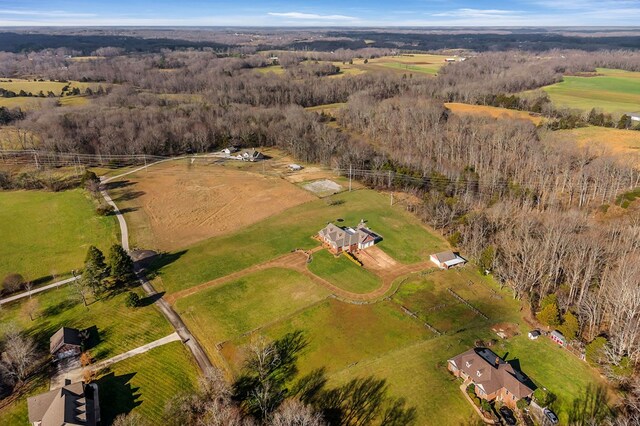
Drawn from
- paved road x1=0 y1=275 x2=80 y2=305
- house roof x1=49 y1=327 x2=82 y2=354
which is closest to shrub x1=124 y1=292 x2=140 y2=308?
house roof x1=49 y1=327 x2=82 y2=354

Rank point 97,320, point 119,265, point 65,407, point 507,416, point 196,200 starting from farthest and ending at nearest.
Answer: point 196,200 → point 119,265 → point 97,320 → point 507,416 → point 65,407

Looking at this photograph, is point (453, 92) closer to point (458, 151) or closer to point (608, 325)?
point (458, 151)

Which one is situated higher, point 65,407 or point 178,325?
point 65,407

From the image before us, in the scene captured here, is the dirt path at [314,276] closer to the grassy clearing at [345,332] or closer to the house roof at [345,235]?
the grassy clearing at [345,332]

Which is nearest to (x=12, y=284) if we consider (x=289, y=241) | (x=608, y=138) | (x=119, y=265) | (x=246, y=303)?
(x=119, y=265)

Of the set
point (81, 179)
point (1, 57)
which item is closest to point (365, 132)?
point (81, 179)

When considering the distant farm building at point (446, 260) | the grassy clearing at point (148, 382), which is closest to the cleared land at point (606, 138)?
the distant farm building at point (446, 260)

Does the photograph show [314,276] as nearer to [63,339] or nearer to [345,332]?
[345,332]
